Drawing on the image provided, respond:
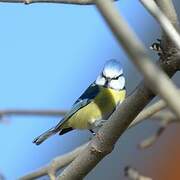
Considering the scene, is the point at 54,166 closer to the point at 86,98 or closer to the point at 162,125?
the point at 162,125

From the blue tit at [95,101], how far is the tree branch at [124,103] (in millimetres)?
528

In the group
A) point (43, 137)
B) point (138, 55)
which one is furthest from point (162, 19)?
point (43, 137)

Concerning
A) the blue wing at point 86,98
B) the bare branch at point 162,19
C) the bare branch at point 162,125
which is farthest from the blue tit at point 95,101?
the bare branch at point 162,19

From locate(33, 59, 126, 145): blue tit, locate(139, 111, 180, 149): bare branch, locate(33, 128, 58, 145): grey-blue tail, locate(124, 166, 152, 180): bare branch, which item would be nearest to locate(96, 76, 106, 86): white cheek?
locate(33, 59, 126, 145): blue tit

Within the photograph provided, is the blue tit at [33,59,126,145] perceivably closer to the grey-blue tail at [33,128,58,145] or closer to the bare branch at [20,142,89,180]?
the grey-blue tail at [33,128,58,145]

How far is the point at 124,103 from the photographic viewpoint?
0.47 metres

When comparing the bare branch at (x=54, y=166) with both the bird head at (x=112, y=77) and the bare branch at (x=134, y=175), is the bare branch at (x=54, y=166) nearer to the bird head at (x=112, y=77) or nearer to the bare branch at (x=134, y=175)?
the bare branch at (x=134, y=175)

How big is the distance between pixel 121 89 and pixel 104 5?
3.00 ft

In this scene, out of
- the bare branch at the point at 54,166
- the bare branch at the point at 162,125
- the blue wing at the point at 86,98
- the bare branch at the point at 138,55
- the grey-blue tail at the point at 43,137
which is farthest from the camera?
the blue wing at the point at 86,98

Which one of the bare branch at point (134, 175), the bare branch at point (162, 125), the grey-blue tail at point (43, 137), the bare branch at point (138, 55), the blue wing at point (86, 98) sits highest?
the bare branch at point (138, 55)

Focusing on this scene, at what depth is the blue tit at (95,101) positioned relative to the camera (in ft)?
3.62

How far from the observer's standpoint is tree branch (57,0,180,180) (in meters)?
0.24

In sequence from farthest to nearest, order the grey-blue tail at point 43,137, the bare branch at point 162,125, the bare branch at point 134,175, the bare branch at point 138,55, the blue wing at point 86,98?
the blue wing at point 86,98 → the grey-blue tail at point 43,137 → the bare branch at point 162,125 → the bare branch at point 134,175 → the bare branch at point 138,55

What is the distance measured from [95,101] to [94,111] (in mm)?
34
